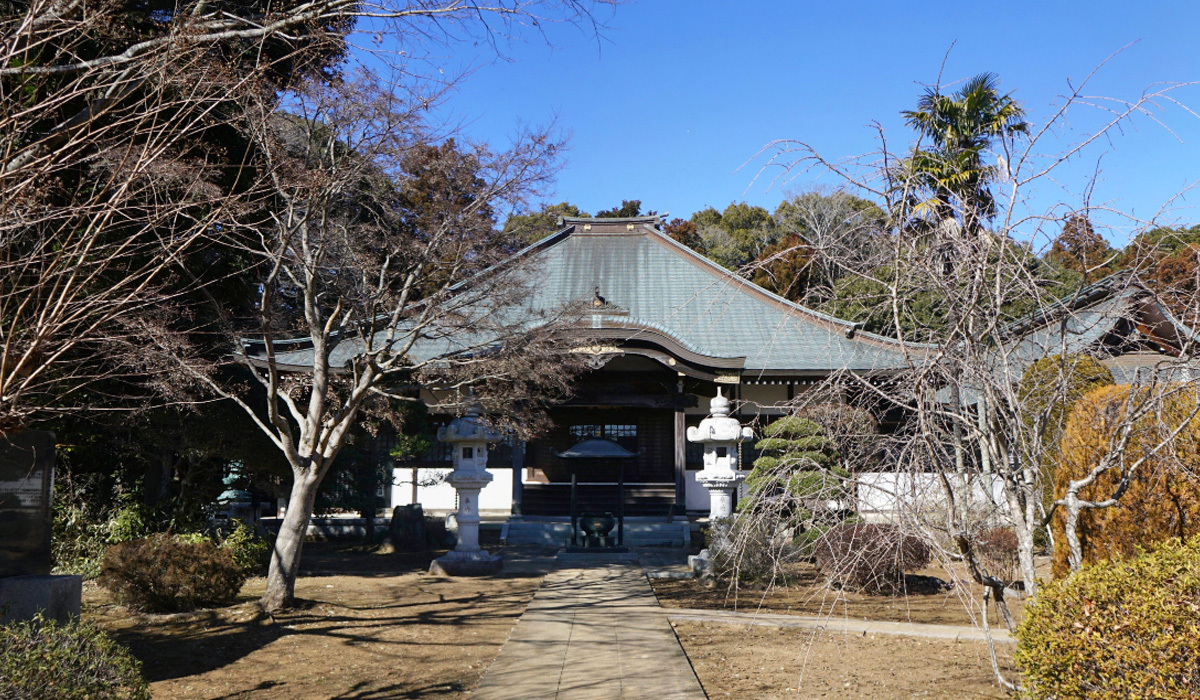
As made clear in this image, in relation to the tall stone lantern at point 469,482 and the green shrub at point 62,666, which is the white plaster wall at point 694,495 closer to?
the tall stone lantern at point 469,482

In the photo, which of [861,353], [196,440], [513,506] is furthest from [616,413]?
[196,440]

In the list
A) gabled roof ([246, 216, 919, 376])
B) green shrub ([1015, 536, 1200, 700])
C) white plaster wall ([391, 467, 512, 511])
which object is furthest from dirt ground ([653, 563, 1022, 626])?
white plaster wall ([391, 467, 512, 511])

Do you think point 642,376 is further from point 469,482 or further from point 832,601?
point 832,601

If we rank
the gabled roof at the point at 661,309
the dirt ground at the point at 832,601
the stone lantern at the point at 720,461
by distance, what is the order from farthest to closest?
the gabled roof at the point at 661,309 < the stone lantern at the point at 720,461 < the dirt ground at the point at 832,601

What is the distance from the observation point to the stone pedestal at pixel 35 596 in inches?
261

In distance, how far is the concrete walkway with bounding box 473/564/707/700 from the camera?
668 cm

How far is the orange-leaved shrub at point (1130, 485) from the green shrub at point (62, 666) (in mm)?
6090

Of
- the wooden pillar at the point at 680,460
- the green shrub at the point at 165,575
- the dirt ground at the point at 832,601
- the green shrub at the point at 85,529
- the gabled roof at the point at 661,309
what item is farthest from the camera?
the wooden pillar at the point at 680,460

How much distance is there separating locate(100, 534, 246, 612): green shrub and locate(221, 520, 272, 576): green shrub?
4.74 feet

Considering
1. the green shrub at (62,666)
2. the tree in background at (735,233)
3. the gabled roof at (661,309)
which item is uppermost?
the tree in background at (735,233)

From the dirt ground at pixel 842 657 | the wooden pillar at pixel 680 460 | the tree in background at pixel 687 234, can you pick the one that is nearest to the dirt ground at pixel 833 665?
the dirt ground at pixel 842 657

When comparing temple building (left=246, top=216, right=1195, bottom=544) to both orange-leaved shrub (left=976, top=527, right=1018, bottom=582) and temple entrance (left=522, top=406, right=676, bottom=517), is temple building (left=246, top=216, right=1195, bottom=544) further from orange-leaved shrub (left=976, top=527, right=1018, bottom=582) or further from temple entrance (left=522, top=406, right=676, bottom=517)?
orange-leaved shrub (left=976, top=527, right=1018, bottom=582)

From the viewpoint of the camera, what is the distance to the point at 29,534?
23.1 ft

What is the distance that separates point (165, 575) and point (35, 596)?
2.77m
